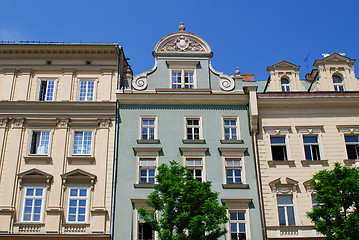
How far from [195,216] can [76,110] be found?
458 inches

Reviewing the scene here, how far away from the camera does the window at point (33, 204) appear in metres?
26.2

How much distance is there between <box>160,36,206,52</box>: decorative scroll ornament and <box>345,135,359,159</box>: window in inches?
A: 442

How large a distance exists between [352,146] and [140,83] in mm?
14325

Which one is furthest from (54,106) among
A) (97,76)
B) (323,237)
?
(323,237)

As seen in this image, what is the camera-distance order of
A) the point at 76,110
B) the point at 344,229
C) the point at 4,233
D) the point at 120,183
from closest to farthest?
the point at 344,229 → the point at 4,233 → the point at 120,183 → the point at 76,110

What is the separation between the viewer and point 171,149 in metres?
28.2

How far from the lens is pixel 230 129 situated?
29.3m

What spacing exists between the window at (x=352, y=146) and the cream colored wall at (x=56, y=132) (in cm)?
1492

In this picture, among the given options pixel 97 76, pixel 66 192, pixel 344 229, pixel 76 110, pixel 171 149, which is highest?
pixel 97 76

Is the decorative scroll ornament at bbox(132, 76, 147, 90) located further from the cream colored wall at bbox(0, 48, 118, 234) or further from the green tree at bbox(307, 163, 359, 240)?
the green tree at bbox(307, 163, 359, 240)

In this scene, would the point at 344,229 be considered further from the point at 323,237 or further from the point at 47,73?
the point at 47,73

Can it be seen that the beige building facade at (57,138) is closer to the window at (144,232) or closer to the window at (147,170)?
the window at (144,232)

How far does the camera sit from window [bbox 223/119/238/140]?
2902cm

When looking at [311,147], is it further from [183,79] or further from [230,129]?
[183,79]
